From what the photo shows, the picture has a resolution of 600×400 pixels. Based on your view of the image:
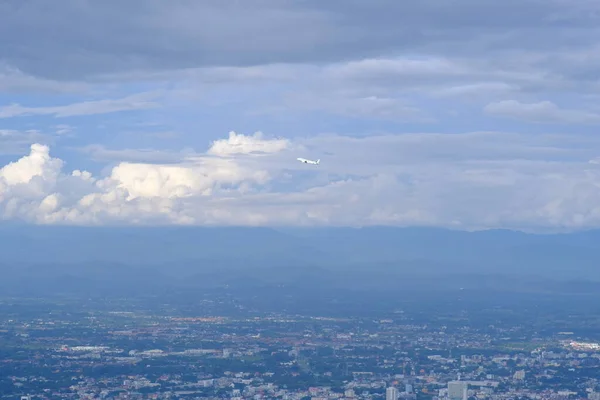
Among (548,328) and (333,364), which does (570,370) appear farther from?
(548,328)

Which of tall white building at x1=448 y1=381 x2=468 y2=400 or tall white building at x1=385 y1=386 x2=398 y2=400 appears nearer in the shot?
tall white building at x1=385 y1=386 x2=398 y2=400

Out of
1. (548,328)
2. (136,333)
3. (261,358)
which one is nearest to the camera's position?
(261,358)

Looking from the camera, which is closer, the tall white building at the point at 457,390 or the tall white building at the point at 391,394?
the tall white building at the point at 391,394

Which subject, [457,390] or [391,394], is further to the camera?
[457,390]

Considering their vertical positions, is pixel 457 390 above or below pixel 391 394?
above

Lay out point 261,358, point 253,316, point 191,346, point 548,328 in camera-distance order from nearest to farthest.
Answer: point 261,358 → point 191,346 → point 548,328 → point 253,316

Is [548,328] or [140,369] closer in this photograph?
[140,369]

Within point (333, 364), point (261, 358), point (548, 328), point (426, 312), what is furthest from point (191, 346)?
point (426, 312)

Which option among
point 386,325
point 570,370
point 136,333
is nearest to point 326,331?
point 386,325
